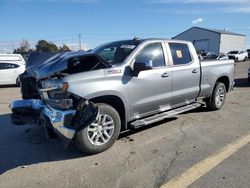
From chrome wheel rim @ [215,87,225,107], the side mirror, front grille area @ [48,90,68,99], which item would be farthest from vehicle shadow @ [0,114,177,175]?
chrome wheel rim @ [215,87,225,107]

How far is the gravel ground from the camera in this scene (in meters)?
4.16

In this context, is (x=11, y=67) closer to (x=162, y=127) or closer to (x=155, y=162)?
(x=162, y=127)

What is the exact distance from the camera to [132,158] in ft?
16.2

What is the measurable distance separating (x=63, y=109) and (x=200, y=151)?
7.66 ft

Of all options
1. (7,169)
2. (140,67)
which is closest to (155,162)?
(140,67)

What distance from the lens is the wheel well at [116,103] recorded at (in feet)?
17.2

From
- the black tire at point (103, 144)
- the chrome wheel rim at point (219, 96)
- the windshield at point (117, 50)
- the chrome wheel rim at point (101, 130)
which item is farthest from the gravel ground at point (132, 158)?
the windshield at point (117, 50)

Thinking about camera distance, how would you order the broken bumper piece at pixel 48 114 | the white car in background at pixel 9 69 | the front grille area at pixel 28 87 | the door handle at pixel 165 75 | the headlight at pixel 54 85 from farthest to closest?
the white car in background at pixel 9 69, the door handle at pixel 165 75, the front grille area at pixel 28 87, the headlight at pixel 54 85, the broken bumper piece at pixel 48 114

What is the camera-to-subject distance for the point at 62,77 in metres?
4.87

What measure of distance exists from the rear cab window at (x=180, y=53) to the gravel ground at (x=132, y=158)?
1.37 meters

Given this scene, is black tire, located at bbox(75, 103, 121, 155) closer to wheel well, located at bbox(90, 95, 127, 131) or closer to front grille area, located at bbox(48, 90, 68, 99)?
wheel well, located at bbox(90, 95, 127, 131)

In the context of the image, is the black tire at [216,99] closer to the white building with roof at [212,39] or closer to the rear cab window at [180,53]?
the rear cab window at [180,53]

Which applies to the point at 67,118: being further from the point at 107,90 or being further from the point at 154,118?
the point at 154,118

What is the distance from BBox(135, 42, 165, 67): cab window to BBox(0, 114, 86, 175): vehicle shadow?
2.10 meters
